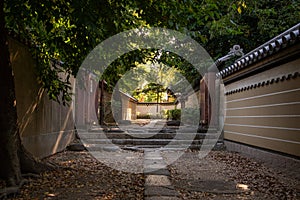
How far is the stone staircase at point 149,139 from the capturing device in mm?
9309

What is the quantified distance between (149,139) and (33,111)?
4388 millimetres

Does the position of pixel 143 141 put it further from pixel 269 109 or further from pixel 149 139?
pixel 269 109

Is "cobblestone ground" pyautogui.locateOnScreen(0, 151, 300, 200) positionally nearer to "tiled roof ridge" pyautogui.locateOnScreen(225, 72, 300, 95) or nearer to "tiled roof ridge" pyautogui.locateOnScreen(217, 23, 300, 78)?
"tiled roof ridge" pyautogui.locateOnScreen(225, 72, 300, 95)

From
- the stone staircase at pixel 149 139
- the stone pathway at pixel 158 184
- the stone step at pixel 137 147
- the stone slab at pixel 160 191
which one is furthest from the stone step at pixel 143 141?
the stone slab at pixel 160 191

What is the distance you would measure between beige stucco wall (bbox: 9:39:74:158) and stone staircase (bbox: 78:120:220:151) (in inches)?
59.3

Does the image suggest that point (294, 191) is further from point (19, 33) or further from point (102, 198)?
point (19, 33)

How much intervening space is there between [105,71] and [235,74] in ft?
12.5

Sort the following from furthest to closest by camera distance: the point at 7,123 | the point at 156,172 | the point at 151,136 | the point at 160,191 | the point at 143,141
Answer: the point at 151,136 → the point at 143,141 → the point at 156,172 → the point at 7,123 → the point at 160,191

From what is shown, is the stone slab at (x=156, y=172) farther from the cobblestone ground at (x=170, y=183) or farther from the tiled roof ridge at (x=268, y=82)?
the tiled roof ridge at (x=268, y=82)

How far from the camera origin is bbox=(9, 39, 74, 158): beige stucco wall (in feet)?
18.4

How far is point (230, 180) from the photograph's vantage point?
16.6 feet

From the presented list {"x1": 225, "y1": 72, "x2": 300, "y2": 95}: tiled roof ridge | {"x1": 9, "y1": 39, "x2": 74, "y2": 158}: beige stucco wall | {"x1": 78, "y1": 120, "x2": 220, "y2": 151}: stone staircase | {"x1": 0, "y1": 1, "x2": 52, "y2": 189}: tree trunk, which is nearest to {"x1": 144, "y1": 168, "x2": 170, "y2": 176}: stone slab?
{"x1": 0, "y1": 1, "x2": 52, "y2": 189}: tree trunk

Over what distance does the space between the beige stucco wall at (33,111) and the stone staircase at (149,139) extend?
1.51 meters

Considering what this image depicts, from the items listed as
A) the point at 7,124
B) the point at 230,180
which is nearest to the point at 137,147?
the point at 230,180
